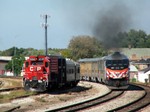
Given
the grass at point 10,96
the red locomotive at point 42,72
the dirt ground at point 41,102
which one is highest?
the red locomotive at point 42,72

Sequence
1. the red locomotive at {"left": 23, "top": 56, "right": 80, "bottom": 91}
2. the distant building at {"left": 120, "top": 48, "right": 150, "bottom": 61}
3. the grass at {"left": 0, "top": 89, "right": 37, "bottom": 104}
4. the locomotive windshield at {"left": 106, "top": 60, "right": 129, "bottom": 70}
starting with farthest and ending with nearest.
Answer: the distant building at {"left": 120, "top": 48, "right": 150, "bottom": 61} < the locomotive windshield at {"left": 106, "top": 60, "right": 129, "bottom": 70} < the red locomotive at {"left": 23, "top": 56, "right": 80, "bottom": 91} < the grass at {"left": 0, "top": 89, "right": 37, "bottom": 104}

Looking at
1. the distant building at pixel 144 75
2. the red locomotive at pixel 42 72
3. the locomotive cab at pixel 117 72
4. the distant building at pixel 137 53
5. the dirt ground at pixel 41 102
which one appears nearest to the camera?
the dirt ground at pixel 41 102

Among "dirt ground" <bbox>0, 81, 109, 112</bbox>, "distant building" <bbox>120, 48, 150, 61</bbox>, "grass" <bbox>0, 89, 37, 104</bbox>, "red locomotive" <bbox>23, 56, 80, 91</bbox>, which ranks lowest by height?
"dirt ground" <bbox>0, 81, 109, 112</bbox>

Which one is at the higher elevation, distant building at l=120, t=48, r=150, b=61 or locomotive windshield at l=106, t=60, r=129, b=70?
distant building at l=120, t=48, r=150, b=61

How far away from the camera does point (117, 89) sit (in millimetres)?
32469

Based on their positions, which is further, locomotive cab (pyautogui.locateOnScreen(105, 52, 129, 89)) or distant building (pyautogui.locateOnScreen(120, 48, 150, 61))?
distant building (pyautogui.locateOnScreen(120, 48, 150, 61))

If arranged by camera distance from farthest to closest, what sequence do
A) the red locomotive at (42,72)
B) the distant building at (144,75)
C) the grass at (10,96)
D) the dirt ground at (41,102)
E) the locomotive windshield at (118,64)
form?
the distant building at (144,75) < the locomotive windshield at (118,64) < the red locomotive at (42,72) < the grass at (10,96) < the dirt ground at (41,102)

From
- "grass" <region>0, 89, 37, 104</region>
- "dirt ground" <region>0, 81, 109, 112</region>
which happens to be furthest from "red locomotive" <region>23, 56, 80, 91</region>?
"dirt ground" <region>0, 81, 109, 112</region>

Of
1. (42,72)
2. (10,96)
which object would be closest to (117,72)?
(42,72)

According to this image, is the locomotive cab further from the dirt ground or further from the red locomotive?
the red locomotive

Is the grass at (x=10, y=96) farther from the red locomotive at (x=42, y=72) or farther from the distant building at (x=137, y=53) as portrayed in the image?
the distant building at (x=137, y=53)

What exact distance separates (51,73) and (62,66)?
2780mm

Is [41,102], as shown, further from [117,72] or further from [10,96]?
[117,72]

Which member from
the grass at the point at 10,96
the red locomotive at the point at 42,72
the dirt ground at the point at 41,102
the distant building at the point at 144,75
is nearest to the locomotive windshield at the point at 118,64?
the red locomotive at the point at 42,72
